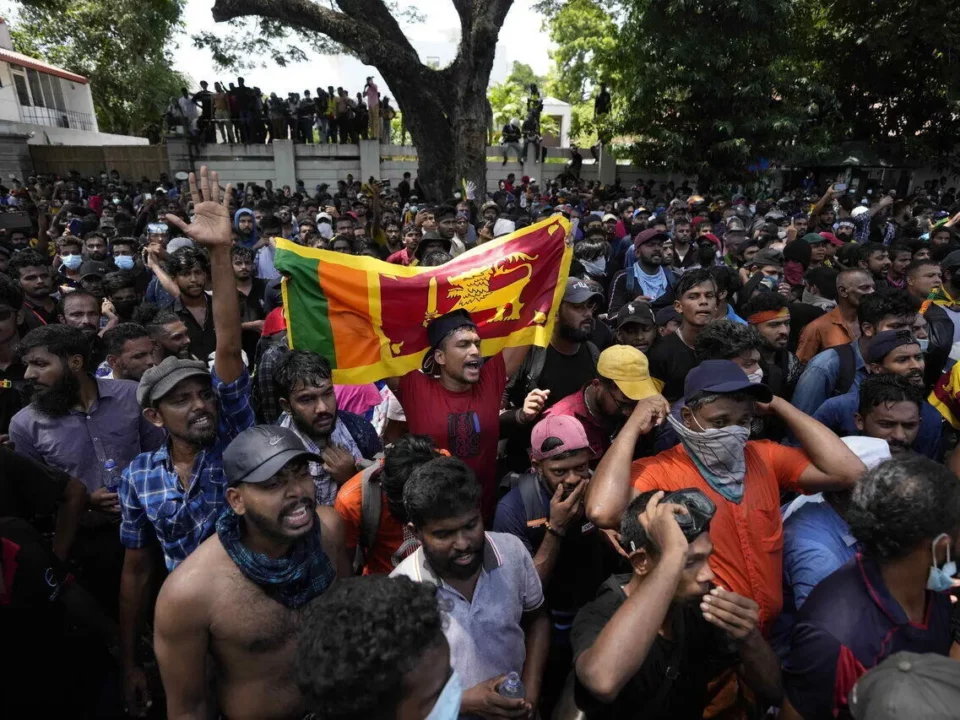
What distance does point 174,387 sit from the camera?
2.80m

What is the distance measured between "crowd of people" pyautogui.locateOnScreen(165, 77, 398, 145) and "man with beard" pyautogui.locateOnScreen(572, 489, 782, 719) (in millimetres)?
22943

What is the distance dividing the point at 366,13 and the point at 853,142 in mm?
17195

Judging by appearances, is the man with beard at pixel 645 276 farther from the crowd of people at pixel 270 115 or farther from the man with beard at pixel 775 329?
the crowd of people at pixel 270 115

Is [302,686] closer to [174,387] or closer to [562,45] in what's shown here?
[174,387]

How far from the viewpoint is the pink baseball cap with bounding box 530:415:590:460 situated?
106 inches

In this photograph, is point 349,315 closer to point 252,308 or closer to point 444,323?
point 444,323

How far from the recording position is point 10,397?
387 cm

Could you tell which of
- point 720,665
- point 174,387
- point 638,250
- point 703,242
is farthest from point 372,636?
point 703,242

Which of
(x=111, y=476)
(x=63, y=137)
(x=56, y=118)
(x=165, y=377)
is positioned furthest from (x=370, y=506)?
(x=56, y=118)

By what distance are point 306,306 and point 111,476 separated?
1.42m

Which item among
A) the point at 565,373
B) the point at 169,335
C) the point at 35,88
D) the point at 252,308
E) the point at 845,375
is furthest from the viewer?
the point at 35,88

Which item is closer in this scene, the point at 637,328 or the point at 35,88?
the point at 637,328

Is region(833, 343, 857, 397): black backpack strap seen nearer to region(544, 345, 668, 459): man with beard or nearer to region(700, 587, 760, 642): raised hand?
region(544, 345, 668, 459): man with beard

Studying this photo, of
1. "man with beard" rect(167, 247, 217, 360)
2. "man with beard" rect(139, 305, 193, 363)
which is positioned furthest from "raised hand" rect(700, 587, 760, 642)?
"man with beard" rect(167, 247, 217, 360)
